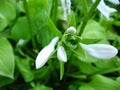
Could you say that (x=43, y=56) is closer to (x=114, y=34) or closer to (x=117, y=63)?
(x=117, y=63)

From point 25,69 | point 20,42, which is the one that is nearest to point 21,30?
point 20,42

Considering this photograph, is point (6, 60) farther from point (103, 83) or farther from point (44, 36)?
point (103, 83)

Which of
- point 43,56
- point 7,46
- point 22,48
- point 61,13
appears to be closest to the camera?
point 43,56

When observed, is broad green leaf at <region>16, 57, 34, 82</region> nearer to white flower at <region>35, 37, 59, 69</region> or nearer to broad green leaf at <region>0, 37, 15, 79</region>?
broad green leaf at <region>0, 37, 15, 79</region>

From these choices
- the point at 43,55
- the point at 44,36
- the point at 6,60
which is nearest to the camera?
the point at 43,55

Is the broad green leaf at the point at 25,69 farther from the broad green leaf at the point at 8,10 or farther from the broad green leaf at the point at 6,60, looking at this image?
the broad green leaf at the point at 8,10

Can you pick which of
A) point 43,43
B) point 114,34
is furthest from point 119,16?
point 43,43
